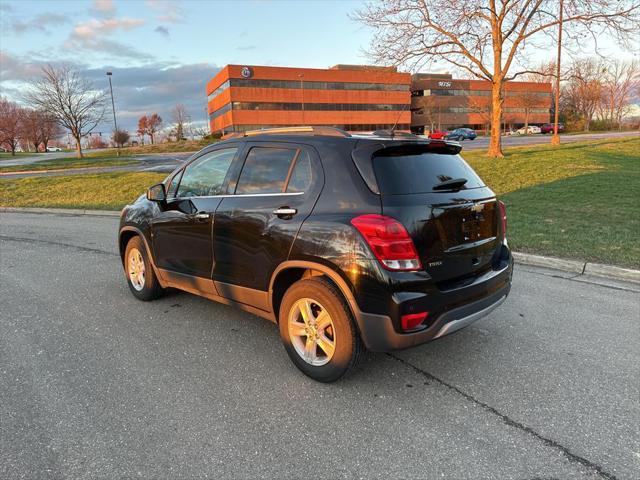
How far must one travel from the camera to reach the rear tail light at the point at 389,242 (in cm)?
269

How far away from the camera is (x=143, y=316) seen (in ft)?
14.6

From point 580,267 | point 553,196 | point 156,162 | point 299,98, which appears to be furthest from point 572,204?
point 299,98

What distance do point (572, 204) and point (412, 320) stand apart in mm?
8628

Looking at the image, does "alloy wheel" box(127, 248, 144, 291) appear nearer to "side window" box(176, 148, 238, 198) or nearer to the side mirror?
the side mirror

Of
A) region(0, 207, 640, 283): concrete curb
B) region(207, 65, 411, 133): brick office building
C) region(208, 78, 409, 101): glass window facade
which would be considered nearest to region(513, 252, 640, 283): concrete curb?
region(0, 207, 640, 283): concrete curb

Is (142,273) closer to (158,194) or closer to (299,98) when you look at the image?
(158,194)

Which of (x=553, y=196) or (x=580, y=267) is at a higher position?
(x=553, y=196)

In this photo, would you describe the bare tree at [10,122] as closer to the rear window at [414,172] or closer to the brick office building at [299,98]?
the brick office building at [299,98]

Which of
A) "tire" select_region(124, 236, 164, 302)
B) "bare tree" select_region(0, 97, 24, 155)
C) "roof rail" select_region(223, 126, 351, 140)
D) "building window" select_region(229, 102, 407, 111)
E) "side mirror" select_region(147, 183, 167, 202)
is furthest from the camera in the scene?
"building window" select_region(229, 102, 407, 111)

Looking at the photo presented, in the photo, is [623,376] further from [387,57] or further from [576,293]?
[387,57]

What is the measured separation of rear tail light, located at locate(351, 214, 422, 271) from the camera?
2.69 m

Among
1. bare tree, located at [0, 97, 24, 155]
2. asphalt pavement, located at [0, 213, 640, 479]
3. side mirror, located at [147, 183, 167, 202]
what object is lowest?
asphalt pavement, located at [0, 213, 640, 479]

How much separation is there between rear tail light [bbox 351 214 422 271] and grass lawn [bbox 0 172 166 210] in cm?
1126

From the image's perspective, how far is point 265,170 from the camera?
346 centimetres
